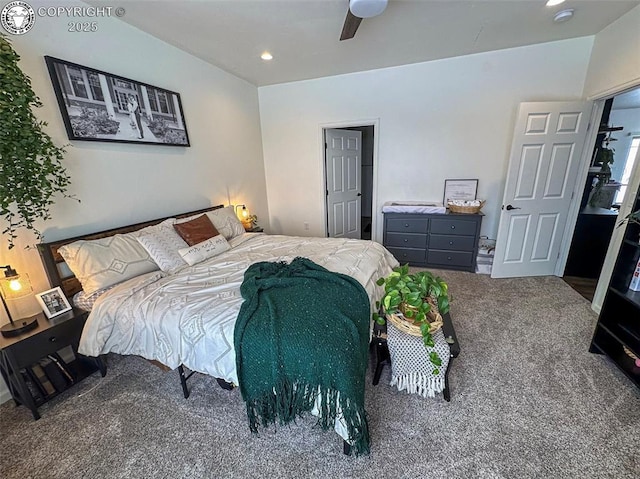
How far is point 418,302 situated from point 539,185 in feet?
8.64

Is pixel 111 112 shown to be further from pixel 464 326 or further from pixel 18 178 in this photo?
pixel 464 326

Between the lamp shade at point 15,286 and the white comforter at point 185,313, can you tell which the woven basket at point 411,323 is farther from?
the lamp shade at point 15,286

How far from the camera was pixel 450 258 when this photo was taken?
3484mm

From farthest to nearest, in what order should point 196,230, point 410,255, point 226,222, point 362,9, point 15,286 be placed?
point 410,255
point 226,222
point 196,230
point 362,9
point 15,286

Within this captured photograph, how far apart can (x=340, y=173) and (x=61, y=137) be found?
3363mm

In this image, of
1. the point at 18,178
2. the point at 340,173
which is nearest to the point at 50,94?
the point at 18,178

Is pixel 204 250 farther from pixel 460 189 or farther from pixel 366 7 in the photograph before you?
pixel 460 189

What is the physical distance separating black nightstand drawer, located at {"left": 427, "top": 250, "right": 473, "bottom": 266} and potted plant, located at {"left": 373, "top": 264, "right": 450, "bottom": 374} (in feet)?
6.92

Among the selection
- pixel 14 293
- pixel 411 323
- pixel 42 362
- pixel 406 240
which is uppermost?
pixel 14 293

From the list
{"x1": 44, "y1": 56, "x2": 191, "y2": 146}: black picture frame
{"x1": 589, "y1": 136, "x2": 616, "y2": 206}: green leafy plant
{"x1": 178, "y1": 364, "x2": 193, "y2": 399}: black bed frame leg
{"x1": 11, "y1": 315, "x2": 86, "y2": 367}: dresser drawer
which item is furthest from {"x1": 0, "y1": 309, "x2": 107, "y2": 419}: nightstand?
{"x1": 589, "y1": 136, "x2": 616, "y2": 206}: green leafy plant

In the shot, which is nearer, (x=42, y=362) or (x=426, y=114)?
(x=42, y=362)

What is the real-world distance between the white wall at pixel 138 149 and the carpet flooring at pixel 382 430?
802mm

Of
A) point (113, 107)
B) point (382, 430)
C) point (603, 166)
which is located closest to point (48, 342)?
point (113, 107)

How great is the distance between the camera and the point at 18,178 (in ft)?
5.03
